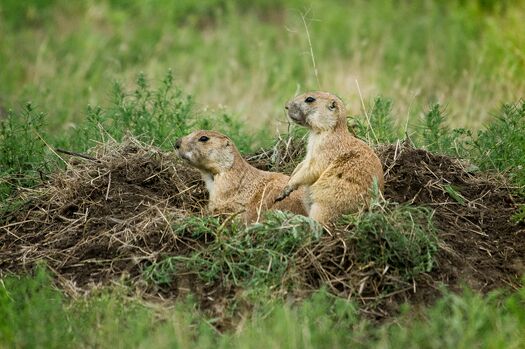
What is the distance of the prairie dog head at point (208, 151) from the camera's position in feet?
26.7

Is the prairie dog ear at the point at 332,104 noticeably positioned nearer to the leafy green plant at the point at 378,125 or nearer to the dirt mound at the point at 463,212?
the dirt mound at the point at 463,212

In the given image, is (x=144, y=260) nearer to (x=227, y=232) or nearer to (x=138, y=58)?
(x=227, y=232)

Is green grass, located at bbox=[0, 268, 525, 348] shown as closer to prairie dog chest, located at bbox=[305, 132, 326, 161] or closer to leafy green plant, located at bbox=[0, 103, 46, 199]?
prairie dog chest, located at bbox=[305, 132, 326, 161]

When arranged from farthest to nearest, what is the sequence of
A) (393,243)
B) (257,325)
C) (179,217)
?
(179,217), (393,243), (257,325)

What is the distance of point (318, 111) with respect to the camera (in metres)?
7.90

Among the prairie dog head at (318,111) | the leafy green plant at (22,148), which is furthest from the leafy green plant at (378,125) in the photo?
the leafy green plant at (22,148)

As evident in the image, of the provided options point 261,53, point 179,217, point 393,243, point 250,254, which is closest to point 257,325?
point 250,254

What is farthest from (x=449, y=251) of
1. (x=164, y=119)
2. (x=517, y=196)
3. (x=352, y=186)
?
(x=164, y=119)

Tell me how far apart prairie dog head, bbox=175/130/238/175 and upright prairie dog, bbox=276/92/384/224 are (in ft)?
2.13

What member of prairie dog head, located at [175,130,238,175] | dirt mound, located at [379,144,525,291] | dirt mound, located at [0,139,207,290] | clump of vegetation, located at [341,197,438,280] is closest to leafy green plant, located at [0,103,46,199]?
dirt mound, located at [0,139,207,290]

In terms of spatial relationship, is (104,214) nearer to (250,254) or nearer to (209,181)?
(209,181)

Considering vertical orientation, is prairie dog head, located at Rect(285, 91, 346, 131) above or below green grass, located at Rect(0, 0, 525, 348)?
above

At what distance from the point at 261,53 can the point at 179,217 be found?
624 centimetres

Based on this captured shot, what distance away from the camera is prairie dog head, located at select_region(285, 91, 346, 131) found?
7.86 meters
